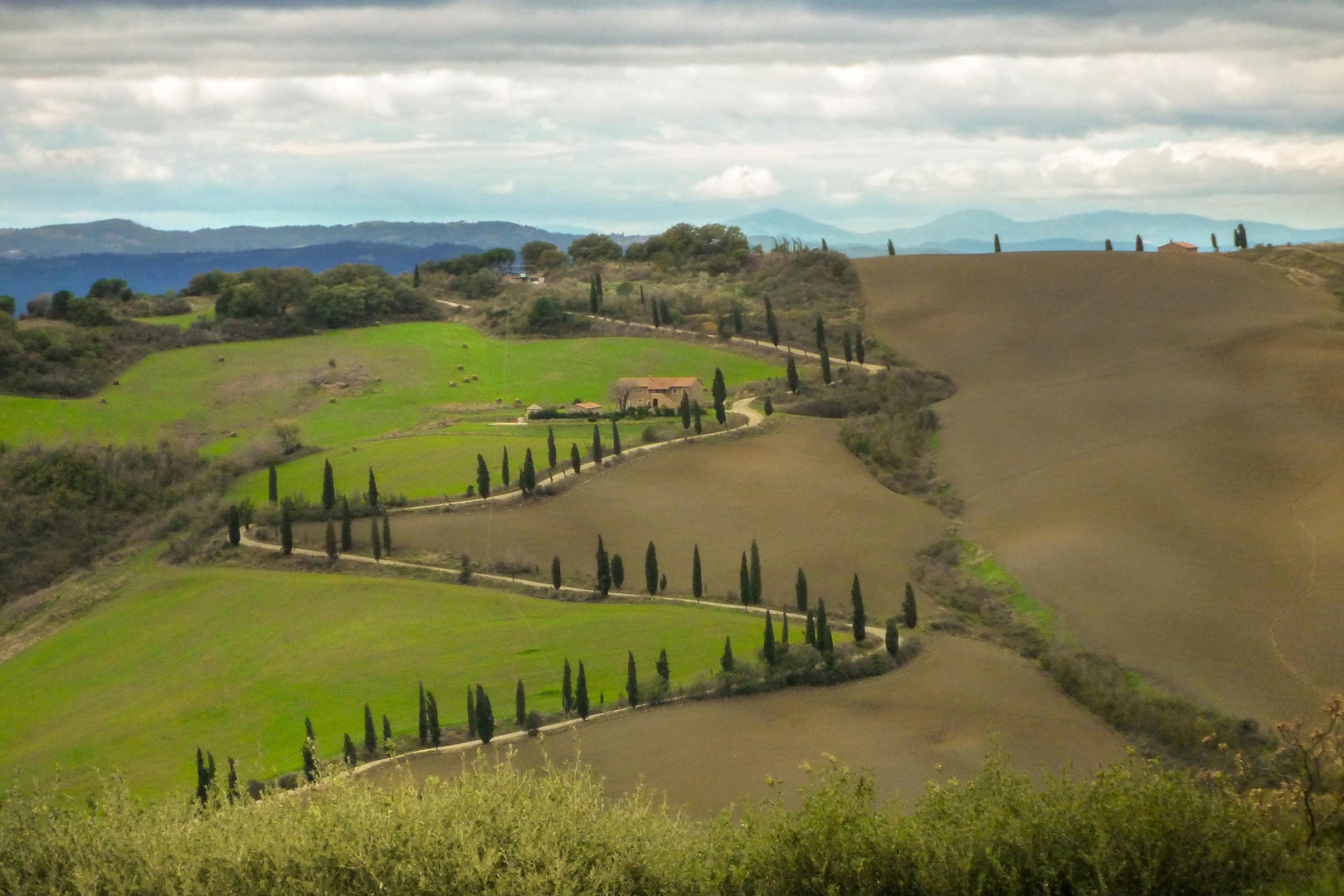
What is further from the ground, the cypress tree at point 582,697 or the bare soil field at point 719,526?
the bare soil field at point 719,526

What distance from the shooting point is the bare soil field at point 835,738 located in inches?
1644

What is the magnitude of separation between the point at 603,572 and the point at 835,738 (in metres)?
18.7

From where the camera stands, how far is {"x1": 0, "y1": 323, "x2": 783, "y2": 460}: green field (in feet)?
303

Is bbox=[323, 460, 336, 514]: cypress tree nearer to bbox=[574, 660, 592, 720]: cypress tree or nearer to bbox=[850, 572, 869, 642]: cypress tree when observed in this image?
bbox=[574, 660, 592, 720]: cypress tree

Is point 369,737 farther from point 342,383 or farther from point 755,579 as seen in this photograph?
point 342,383

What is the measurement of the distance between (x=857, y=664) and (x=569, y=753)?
13.5m

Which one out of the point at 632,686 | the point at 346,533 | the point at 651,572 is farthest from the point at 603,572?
the point at 346,533

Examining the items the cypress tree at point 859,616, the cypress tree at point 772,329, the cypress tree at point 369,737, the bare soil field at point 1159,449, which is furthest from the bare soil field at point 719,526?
the cypress tree at point 772,329

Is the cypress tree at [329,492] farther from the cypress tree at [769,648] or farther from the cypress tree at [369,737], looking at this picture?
the cypress tree at [769,648]

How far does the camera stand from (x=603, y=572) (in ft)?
202

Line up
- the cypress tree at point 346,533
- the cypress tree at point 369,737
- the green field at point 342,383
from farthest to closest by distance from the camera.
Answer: the green field at point 342,383
the cypress tree at point 346,533
the cypress tree at point 369,737


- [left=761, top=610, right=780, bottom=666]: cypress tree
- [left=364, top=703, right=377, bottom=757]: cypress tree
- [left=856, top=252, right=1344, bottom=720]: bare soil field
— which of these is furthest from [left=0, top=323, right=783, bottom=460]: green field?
[left=761, top=610, right=780, bottom=666]: cypress tree

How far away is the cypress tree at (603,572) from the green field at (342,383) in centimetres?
3177

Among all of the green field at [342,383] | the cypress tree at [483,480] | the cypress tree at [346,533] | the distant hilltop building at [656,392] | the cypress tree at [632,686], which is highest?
the green field at [342,383]
